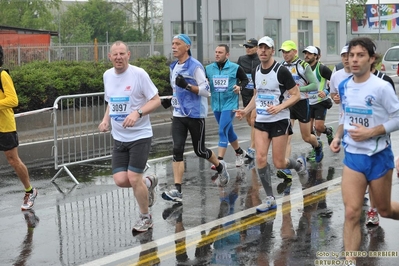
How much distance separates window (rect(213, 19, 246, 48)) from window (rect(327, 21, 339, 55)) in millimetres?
11838

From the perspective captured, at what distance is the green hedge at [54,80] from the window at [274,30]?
26934 millimetres

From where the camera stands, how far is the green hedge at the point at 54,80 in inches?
682

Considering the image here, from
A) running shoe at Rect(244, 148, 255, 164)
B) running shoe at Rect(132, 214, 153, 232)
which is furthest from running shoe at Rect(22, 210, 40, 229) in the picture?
running shoe at Rect(244, 148, 255, 164)

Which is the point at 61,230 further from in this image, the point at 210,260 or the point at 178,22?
the point at 178,22

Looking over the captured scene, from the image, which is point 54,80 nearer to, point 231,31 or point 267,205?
point 267,205

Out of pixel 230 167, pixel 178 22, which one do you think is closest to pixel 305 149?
pixel 230 167

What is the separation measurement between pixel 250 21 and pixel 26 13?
22406 mm

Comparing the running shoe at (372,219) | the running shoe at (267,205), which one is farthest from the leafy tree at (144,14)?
the running shoe at (372,219)

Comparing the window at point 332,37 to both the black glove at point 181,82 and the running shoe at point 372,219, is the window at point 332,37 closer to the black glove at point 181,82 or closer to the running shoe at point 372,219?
the black glove at point 181,82

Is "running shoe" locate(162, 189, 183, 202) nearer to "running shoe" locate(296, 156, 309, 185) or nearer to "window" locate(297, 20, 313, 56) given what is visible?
"running shoe" locate(296, 156, 309, 185)

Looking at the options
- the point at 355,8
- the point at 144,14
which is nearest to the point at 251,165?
the point at 355,8

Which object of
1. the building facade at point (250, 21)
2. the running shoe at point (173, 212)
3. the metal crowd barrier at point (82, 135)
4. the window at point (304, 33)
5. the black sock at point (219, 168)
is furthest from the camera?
the window at point (304, 33)

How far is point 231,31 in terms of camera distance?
4694 centimetres

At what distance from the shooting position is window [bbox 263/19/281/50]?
4797cm
